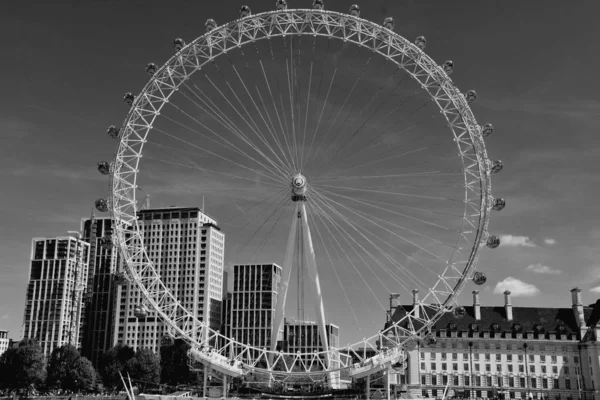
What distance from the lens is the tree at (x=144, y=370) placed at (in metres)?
125

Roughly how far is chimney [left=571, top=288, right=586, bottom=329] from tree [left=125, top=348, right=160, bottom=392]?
79360 millimetres

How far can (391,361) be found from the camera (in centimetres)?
6806

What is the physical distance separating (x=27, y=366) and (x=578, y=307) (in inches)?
3959

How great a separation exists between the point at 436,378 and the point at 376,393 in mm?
53555

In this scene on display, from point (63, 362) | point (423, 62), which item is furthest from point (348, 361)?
point (63, 362)

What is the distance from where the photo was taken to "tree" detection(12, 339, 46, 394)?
116m

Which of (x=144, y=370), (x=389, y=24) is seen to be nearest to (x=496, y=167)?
(x=389, y=24)

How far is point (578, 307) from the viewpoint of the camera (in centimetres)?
12244

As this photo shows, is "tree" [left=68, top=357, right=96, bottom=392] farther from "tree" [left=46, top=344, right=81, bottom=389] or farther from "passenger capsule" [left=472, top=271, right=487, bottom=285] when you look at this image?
"passenger capsule" [left=472, top=271, right=487, bottom=285]

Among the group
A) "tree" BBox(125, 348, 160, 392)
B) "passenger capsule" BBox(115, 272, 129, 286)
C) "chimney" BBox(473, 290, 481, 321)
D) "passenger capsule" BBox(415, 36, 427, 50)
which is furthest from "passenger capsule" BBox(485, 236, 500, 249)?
"tree" BBox(125, 348, 160, 392)

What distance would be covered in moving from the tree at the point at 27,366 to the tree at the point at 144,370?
16.2 meters

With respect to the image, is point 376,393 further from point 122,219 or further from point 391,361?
point 122,219

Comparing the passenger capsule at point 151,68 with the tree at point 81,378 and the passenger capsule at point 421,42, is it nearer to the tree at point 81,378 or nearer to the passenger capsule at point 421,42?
the passenger capsule at point 421,42

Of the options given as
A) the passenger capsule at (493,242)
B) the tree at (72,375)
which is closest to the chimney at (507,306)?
the passenger capsule at (493,242)
